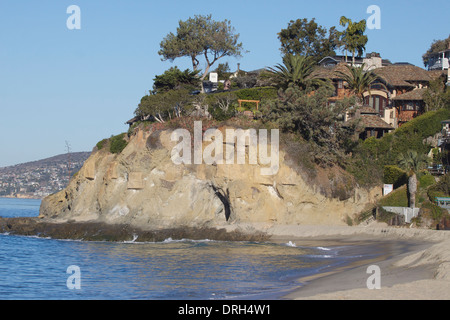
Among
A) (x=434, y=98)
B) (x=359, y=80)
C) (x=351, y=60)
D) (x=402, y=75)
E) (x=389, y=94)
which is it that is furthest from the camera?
(x=351, y=60)

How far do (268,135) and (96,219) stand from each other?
1704 cm

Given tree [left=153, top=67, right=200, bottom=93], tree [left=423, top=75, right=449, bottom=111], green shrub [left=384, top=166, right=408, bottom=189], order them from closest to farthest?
green shrub [left=384, top=166, right=408, bottom=189]
tree [left=423, top=75, right=449, bottom=111]
tree [left=153, top=67, right=200, bottom=93]

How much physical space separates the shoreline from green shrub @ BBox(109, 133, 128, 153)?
27.2 ft

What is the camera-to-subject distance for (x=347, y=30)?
217 feet

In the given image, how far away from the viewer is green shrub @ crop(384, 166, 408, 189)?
44406mm

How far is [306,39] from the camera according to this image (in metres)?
71.6

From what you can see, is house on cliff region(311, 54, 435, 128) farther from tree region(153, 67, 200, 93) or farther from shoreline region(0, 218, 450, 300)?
shoreline region(0, 218, 450, 300)

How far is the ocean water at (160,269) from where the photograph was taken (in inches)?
914

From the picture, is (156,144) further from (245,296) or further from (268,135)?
(245,296)

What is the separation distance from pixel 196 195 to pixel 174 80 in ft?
59.5

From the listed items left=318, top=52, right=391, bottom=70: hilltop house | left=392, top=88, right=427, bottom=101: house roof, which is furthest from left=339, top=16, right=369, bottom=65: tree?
left=392, top=88, right=427, bottom=101: house roof

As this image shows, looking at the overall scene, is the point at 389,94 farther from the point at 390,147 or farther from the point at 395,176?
the point at 395,176

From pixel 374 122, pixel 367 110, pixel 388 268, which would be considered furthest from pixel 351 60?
pixel 388 268

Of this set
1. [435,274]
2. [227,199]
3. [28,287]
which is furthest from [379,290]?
[227,199]
